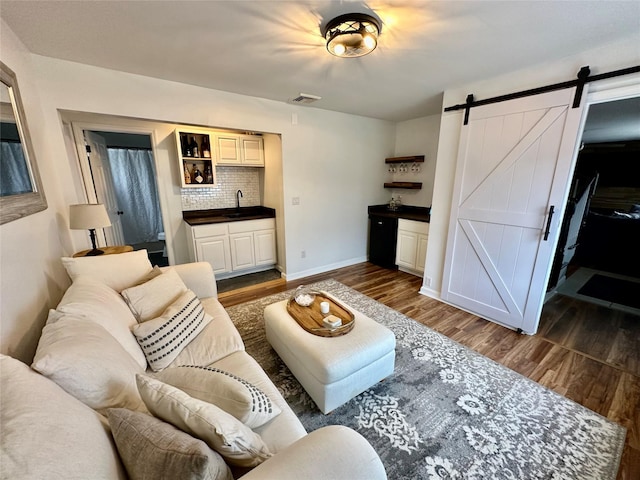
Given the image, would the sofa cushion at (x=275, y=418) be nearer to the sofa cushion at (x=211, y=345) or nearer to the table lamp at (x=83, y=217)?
the sofa cushion at (x=211, y=345)

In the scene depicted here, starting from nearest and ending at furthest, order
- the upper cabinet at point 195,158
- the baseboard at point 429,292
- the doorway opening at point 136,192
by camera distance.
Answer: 1. the baseboard at point 429,292
2. the upper cabinet at point 195,158
3. the doorway opening at point 136,192

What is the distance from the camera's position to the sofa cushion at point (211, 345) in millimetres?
1444

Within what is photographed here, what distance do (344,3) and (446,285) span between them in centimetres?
277

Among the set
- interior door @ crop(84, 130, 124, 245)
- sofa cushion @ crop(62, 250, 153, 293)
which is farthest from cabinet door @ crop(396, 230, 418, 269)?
interior door @ crop(84, 130, 124, 245)

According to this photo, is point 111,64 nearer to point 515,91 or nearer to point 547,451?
point 515,91

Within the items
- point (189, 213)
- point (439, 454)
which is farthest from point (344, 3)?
point (189, 213)

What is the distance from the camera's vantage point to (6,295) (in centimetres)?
114

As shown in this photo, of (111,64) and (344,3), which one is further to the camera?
(111,64)

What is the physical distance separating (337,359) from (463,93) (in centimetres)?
281

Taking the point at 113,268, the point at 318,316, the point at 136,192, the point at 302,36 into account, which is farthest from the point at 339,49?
the point at 136,192

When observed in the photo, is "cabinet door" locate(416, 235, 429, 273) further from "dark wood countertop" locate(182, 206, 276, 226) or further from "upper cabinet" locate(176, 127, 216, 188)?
"upper cabinet" locate(176, 127, 216, 188)

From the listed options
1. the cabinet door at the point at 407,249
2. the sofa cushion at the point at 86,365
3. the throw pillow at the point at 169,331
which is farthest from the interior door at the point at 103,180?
the cabinet door at the point at 407,249

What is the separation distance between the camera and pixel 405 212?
4.19m

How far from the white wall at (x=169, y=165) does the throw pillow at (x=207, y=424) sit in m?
0.82
